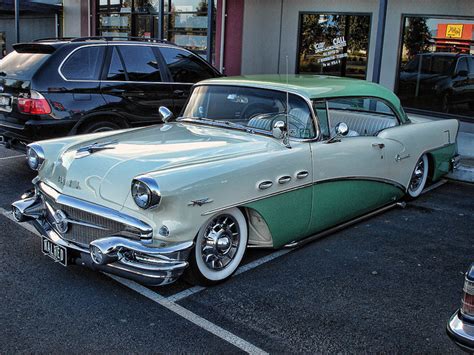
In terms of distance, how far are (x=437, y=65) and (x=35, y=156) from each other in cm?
898

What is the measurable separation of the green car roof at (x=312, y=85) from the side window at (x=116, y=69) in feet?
6.72

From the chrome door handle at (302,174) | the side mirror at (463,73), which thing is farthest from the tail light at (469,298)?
the side mirror at (463,73)

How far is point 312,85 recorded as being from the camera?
17.1ft

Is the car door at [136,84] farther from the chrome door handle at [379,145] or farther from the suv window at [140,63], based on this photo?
the chrome door handle at [379,145]

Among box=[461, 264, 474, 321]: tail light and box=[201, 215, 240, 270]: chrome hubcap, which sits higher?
box=[461, 264, 474, 321]: tail light

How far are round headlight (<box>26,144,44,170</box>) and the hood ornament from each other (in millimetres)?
455

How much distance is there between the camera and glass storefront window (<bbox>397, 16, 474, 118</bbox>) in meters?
10.8

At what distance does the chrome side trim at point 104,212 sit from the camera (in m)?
3.71

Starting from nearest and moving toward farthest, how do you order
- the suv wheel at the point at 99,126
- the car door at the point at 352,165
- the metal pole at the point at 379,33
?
the car door at the point at 352,165 → the suv wheel at the point at 99,126 → the metal pole at the point at 379,33

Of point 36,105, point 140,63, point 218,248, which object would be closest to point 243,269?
point 218,248

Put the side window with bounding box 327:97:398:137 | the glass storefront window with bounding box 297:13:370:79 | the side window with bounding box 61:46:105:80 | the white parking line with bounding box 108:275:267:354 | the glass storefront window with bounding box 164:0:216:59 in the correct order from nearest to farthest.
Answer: the white parking line with bounding box 108:275:267:354
the side window with bounding box 327:97:398:137
the side window with bounding box 61:46:105:80
the glass storefront window with bounding box 297:13:370:79
the glass storefront window with bounding box 164:0:216:59

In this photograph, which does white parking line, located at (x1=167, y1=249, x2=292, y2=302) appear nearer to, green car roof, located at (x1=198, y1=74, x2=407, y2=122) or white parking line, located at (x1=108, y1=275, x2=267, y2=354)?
white parking line, located at (x1=108, y1=275, x2=267, y2=354)

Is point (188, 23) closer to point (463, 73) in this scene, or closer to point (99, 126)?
point (463, 73)

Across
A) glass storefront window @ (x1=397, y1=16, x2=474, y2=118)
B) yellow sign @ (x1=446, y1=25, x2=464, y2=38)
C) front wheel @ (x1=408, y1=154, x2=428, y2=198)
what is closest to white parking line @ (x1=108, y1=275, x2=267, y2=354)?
front wheel @ (x1=408, y1=154, x2=428, y2=198)
